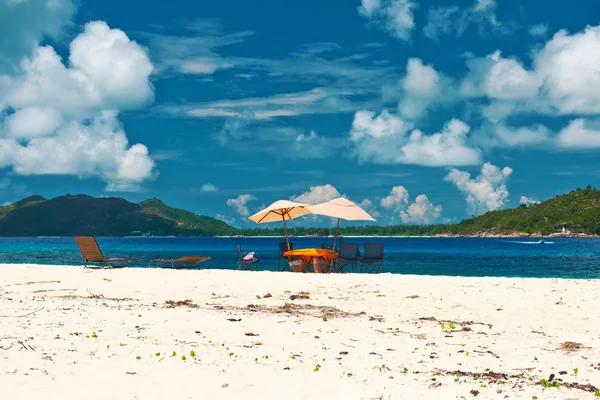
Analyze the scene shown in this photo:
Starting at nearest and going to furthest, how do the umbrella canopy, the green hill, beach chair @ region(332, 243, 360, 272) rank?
the umbrella canopy < beach chair @ region(332, 243, 360, 272) < the green hill

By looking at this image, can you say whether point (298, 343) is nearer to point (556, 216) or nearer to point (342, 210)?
point (342, 210)

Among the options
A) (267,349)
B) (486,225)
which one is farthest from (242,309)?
(486,225)

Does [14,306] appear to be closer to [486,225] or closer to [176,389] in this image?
[176,389]

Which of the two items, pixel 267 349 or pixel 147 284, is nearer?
pixel 267 349

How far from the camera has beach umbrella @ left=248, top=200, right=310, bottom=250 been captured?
21078 millimetres

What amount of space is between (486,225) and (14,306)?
177587 millimetres

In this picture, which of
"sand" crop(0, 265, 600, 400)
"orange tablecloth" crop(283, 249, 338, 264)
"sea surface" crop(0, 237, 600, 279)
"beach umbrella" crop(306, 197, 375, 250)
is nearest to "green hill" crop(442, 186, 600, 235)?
"sea surface" crop(0, 237, 600, 279)

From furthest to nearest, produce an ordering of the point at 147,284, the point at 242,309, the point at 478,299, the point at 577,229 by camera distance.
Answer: the point at 577,229, the point at 147,284, the point at 478,299, the point at 242,309

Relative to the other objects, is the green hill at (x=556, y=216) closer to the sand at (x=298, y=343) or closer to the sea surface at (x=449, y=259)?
the sea surface at (x=449, y=259)

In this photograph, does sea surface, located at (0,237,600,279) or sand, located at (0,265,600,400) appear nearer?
sand, located at (0,265,600,400)

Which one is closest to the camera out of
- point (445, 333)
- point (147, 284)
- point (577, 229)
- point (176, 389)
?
point (176, 389)

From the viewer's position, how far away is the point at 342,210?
20.3m

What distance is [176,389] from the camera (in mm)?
5453

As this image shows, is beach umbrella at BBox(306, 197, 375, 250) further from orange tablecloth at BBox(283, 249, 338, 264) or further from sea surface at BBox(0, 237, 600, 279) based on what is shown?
sea surface at BBox(0, 237, 600, 279)
